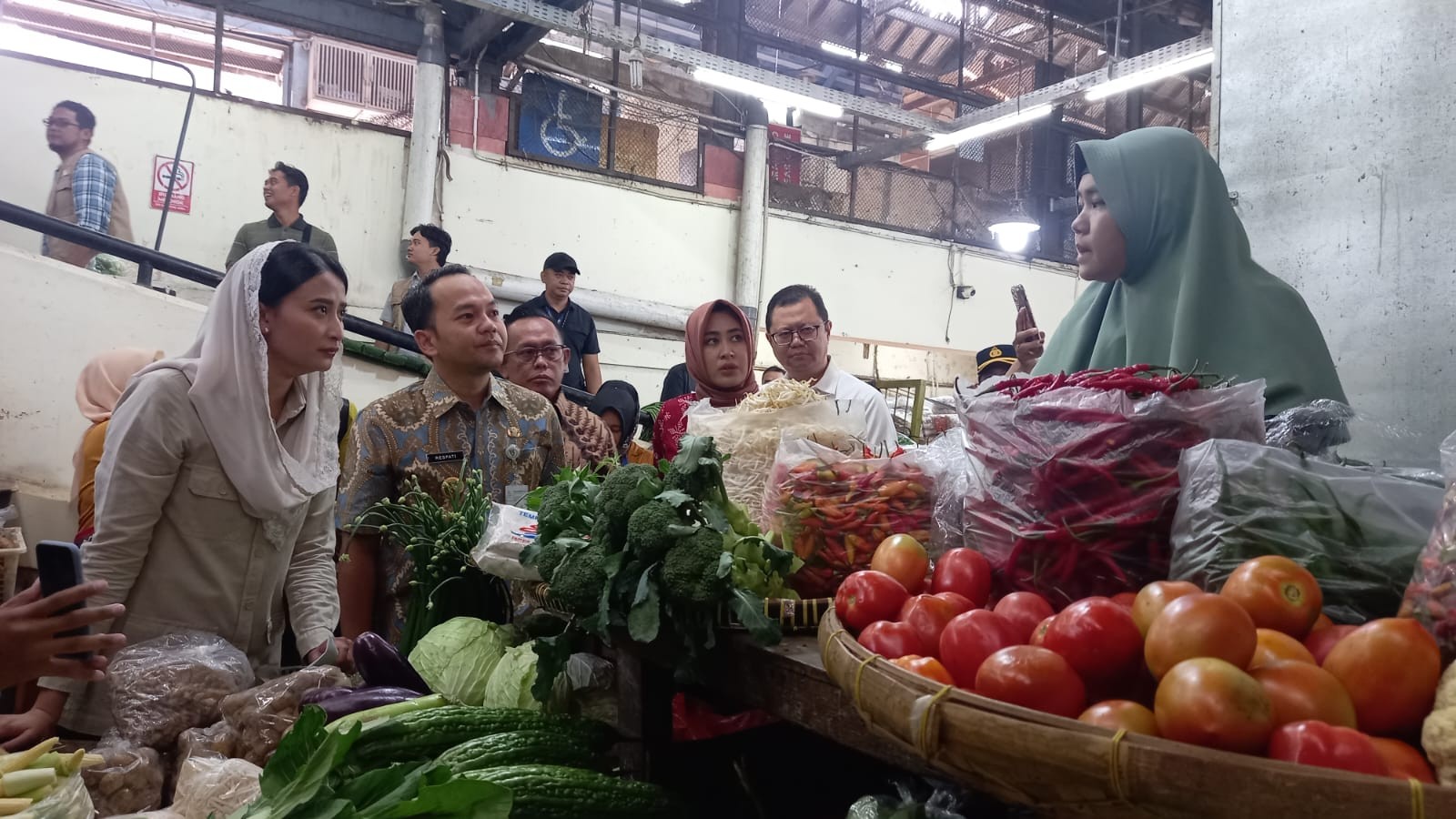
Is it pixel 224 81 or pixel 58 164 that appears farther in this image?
pixel 224 81

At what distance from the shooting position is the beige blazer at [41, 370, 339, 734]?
240 centimetres

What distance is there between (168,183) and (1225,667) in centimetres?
931

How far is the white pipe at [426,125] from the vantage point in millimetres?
8766

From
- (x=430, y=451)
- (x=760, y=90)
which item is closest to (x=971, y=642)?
(x=430, y=451)

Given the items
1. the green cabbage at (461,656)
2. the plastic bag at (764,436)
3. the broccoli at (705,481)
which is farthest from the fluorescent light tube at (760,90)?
the broccoli at (705,481)

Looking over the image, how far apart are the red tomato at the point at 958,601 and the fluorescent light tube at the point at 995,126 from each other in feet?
30.7

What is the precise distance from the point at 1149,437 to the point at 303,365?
2.31 meters

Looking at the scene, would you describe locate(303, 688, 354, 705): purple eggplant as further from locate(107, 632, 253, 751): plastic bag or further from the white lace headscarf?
the white lace headscarf

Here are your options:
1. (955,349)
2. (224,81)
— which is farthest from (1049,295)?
(224,81)

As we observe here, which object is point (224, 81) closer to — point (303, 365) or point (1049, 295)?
point (303, 365)

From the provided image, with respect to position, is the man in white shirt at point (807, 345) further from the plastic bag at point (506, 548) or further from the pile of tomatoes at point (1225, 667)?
the pile of tomatoes at point (1225, 667)

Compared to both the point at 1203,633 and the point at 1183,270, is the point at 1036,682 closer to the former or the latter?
the point at 1203,633

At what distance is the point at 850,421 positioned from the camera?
2033mm

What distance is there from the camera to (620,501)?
1669mm
